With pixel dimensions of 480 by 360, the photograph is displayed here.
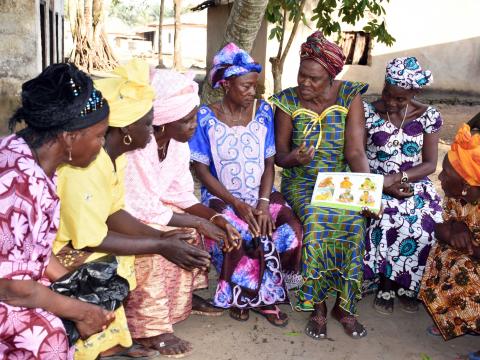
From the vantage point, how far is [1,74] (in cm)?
663

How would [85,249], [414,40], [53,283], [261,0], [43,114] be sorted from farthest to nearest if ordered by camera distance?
[414,40]
[261,0]
[85,249]
[53,283]
[43,114]

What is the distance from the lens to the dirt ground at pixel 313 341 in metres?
3.22

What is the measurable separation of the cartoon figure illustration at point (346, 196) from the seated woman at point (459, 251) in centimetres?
60

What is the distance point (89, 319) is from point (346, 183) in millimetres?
2006

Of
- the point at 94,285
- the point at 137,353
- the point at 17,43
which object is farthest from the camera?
the point at 17,43

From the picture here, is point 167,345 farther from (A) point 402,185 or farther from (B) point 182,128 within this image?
(A) point 402,185

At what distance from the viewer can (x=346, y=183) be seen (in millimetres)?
3615

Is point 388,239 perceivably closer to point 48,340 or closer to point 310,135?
point 310,135

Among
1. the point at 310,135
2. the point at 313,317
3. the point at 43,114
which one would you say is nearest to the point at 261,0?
the point at 310,135

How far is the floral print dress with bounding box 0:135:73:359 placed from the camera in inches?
78.1

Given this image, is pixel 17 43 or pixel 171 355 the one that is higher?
pixel 17 43

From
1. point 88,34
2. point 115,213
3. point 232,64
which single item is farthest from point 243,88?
point 88,34

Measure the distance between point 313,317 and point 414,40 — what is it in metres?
12.0

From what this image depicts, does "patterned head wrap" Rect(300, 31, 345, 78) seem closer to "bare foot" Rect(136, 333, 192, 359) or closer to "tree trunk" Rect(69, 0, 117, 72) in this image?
"bare foot" Rect(136, 333, 192, 359)
